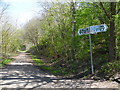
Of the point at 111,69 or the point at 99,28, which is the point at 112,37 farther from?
the point at 111,69

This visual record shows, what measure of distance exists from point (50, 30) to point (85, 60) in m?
9.94

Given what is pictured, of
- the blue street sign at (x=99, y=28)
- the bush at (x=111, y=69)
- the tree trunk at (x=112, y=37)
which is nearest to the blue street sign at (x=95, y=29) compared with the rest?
the blue street sign at (x=99, y=28)

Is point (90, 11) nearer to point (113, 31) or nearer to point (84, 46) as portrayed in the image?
point (113, 31)

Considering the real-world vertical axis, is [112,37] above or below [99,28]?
below

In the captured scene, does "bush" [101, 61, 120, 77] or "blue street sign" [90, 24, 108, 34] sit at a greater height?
"blue street sign" [90, 24, 108, 34]

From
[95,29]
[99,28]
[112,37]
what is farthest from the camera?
[112,37]

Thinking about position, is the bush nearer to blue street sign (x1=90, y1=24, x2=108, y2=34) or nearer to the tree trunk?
the tree trunk

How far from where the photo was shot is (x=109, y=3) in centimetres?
898

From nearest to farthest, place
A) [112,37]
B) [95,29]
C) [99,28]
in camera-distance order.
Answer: [99,28] → [95,29] → [112,37]

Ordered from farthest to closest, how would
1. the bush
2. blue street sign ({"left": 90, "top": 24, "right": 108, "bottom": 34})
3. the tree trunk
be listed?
the tree trunk < the bush < blue street sign ({"left": 90, "top": 24, "right": 108, "bottom": 34})

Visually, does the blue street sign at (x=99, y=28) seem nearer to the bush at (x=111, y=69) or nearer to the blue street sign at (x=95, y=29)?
the blue street sign at (x=95, y=29)

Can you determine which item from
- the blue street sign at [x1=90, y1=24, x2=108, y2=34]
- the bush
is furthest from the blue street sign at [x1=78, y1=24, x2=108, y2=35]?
the bush

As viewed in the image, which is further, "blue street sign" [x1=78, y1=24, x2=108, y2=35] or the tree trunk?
the tree trunk

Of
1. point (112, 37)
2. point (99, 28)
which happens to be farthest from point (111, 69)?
point (99, 28)
